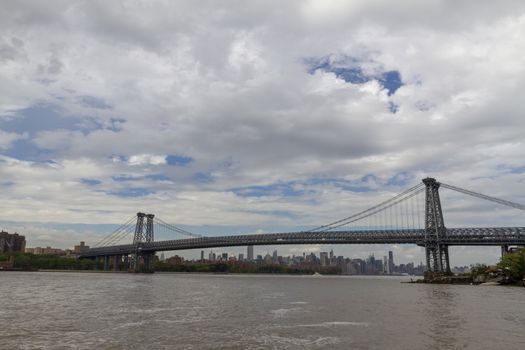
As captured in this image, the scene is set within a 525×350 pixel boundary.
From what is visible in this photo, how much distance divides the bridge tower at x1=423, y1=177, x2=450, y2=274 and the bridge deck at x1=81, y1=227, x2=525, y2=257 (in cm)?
215

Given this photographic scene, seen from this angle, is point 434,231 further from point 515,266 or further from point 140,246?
point 140,246

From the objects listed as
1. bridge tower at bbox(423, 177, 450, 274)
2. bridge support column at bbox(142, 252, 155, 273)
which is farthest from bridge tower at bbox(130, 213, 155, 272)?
bridge tower at bbox(423, 177, 450, 274)

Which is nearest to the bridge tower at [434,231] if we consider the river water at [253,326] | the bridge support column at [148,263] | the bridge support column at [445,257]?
the bridge support column at [445,257]

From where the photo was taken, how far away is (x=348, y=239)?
438 feet

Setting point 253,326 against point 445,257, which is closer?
point 253,326

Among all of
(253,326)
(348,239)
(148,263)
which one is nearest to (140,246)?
(148,263)

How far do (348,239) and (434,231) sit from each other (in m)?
25.1

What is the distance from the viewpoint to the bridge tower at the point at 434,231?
11462 cm

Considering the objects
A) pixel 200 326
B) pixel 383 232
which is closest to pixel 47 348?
pixel 200 326

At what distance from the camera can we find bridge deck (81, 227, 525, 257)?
113m

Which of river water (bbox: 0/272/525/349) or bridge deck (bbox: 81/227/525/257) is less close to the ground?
bridge deck (bbox: 81/227/525/257)

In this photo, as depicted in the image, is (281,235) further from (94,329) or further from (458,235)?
(94,329)

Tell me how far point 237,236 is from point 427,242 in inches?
2626

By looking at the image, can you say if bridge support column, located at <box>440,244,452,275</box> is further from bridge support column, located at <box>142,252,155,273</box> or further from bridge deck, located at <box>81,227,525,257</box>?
bridge support column, located at <box>142,252,155,273</box>
